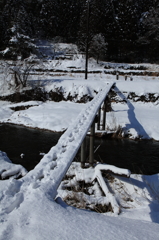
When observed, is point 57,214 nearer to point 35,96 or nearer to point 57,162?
point 57,162

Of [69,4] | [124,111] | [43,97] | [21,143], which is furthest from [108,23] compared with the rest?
[21,143]

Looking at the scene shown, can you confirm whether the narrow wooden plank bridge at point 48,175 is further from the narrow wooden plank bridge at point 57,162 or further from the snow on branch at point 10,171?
the snow on branch at point 10,171

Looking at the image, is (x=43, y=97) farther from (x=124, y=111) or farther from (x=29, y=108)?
(x=124, y=111)

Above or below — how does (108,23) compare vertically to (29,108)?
above

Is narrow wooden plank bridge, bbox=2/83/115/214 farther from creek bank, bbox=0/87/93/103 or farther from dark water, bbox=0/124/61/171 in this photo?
creek bank, bbox=0/87/93/103

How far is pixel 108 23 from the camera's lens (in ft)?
121

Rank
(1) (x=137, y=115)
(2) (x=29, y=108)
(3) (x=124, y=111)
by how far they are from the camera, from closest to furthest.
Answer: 1. (1) (x=137, y=115)
2. (3) (x=124, y=111)
3. (2) (x=29, y=108)

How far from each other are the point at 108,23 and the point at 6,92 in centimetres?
2833

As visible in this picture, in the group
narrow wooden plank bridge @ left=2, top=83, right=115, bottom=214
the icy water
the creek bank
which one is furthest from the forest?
narrow wooden plank bridge @ left=2, top=83, right=115, bottom=214

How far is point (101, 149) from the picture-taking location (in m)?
7.96

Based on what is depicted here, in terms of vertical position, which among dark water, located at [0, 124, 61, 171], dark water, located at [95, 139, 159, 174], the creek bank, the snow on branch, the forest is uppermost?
the forest

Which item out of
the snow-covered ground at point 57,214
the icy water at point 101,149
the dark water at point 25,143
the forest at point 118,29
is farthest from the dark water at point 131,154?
the forest at point 118,29

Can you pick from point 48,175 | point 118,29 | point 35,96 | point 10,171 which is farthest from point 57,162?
point 118,29

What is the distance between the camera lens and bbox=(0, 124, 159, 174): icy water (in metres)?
6.62
